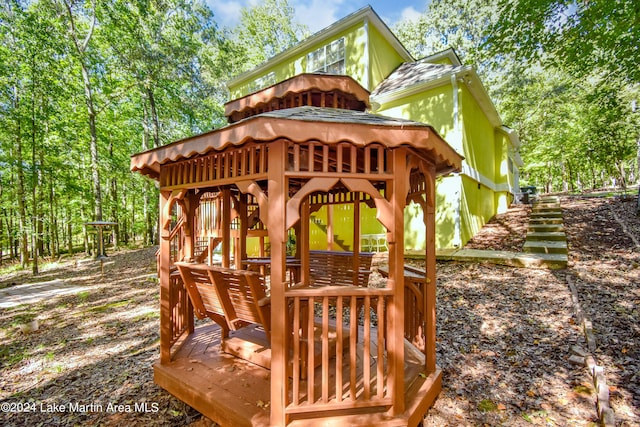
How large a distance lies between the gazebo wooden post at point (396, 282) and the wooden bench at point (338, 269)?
2082mm

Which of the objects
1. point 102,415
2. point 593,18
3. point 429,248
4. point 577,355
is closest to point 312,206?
point 429,248

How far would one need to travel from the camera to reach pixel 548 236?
827 cm

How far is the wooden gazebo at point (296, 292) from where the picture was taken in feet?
7.88

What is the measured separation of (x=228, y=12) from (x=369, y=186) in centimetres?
2295

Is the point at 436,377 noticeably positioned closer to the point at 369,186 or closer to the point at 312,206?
the point at 369,186

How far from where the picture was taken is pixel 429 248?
332cm

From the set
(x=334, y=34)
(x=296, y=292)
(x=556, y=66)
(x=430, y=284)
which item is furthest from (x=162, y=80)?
(x=556, y=66)

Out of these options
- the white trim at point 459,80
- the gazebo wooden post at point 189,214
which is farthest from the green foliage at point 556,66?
the gazebo wooden post at point 189,214

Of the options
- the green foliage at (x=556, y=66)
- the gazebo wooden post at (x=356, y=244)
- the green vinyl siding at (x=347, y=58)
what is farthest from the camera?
the green vinyl siding at (x=347, y=58)

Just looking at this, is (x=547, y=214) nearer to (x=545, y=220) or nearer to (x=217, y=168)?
(x=545, y=220)

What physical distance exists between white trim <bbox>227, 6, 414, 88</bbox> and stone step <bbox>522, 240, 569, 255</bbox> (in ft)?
28.4

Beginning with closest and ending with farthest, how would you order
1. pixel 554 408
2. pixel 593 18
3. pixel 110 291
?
pixel 554 408 < pixel 593 18 < pixel 110 291

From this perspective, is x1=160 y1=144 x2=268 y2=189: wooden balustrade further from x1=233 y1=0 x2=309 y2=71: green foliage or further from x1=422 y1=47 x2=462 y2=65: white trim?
x1=233 y1=0 x2=309 y2=71: green foliage

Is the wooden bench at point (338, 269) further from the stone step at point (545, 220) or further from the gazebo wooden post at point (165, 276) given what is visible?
the stone step at point (545, 220)
